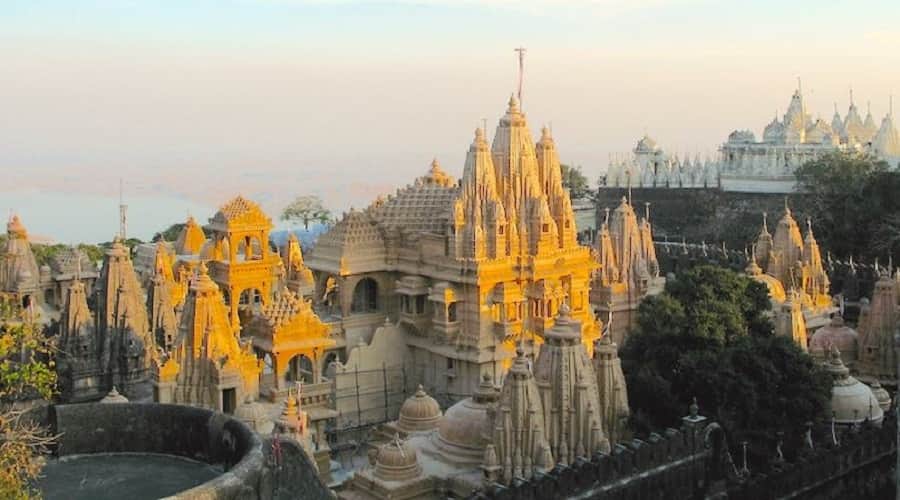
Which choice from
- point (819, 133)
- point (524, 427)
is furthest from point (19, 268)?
point (819, 133)

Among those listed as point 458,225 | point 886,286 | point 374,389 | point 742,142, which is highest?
point 742,142

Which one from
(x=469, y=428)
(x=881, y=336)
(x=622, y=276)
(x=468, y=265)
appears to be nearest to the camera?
(x=469, y=428)

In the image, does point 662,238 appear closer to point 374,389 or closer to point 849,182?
point 849,182

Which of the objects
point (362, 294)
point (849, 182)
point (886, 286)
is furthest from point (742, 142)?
point (362, 294)

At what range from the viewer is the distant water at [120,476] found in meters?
7.43

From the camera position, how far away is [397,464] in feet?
62.5

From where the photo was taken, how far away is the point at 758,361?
21406mm

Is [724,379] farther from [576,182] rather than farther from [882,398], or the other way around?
[576,182]

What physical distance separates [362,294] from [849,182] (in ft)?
112

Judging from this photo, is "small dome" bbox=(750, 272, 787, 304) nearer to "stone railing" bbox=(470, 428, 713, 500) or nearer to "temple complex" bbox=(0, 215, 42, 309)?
"stone railing" bbox=(470, 428, 713, 500)

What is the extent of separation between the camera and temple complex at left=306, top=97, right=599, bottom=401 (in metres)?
26.0

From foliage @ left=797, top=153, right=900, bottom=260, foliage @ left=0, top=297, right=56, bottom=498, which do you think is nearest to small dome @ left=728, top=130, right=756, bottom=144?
foliage @ left=797, top=153, right=900, bottom=260

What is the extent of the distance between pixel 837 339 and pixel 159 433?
25.1 meters

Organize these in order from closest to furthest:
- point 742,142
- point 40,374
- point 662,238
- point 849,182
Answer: point 40,374, point 849,182, point 662,238, point 742,142
